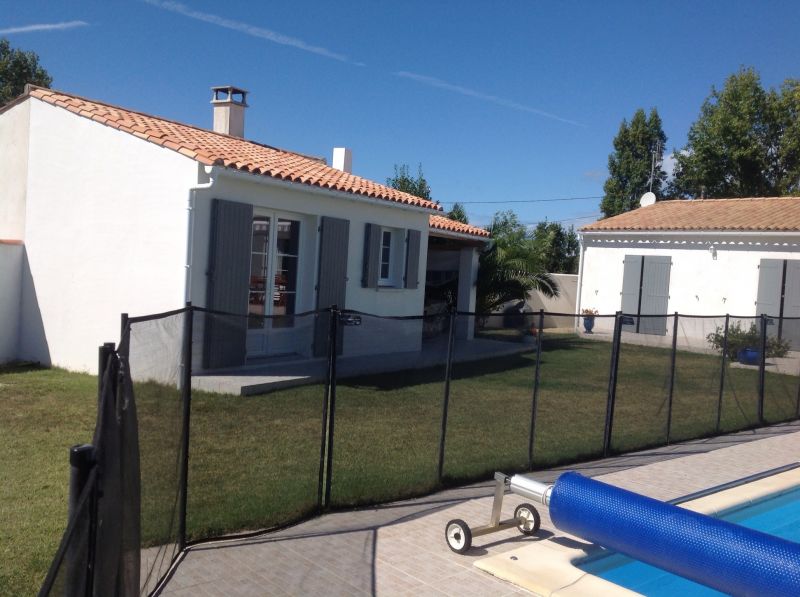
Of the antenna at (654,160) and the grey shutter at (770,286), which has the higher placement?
the antenna at (654,160)

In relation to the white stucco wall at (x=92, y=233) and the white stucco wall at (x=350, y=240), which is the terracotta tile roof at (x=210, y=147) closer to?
the white stucco wall at (x=92, y=233)

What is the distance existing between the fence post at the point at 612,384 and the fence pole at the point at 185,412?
5.33m

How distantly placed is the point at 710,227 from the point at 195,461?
20012 mm

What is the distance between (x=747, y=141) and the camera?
35.8 m

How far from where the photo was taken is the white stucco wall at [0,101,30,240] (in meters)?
12.8

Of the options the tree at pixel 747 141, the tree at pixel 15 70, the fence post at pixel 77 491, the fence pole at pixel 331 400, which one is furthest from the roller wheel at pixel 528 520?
the tree at pixel 15 70

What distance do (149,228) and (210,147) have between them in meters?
1.74

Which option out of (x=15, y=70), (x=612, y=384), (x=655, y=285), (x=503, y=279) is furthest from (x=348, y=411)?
(x=15, y=70)

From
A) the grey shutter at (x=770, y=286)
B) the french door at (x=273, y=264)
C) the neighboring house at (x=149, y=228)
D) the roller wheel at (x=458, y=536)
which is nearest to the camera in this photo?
the roller wheel at (x=458, y=536)

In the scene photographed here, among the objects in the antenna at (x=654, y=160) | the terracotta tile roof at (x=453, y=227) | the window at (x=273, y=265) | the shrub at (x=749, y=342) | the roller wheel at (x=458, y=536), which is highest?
the antenna at (x=654, y=160)

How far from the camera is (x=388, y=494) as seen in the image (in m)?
6.66

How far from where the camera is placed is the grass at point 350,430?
16.6 ft

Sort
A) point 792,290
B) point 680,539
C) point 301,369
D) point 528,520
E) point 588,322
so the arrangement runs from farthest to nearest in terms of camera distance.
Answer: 1. point 588,322
2. point 792,290
3. point 301,369
4. point 528,520
5. point 680,539

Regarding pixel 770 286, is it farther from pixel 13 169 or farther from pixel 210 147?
pixel 13 169
